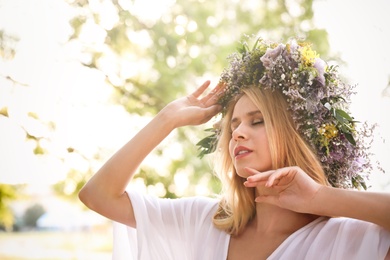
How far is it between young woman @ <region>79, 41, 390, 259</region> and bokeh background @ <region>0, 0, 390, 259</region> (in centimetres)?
134

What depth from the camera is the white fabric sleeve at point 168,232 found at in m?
1.80

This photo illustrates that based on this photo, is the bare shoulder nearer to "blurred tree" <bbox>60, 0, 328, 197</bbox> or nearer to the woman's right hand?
the woman's right hand

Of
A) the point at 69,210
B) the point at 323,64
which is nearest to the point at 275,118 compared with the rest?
the point at 323,64

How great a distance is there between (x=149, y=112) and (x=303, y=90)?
190 centimetres

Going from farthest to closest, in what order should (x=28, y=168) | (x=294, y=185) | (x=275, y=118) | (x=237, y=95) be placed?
(x=28, y=168) < (x=237, y=95) < (x=275, y=118) < (x=294, y=185)

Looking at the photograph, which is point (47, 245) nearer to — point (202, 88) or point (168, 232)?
point (168, 232)

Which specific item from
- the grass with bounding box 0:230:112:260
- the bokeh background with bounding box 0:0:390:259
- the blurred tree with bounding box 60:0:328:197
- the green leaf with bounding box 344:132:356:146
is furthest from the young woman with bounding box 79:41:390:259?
the grass with bounding box 0:230:112:260

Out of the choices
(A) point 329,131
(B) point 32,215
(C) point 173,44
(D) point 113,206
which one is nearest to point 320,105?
(A) point 329,131

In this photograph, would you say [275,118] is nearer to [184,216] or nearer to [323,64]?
[323,64]

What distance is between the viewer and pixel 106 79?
3367 mm

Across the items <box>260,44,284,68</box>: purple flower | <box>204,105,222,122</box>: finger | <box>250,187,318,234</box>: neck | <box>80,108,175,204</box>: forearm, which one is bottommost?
<box>250,187,318,234</box>: neck

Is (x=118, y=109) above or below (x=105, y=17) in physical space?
below

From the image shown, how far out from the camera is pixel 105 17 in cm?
338

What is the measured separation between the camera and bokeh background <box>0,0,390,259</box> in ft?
10.3
